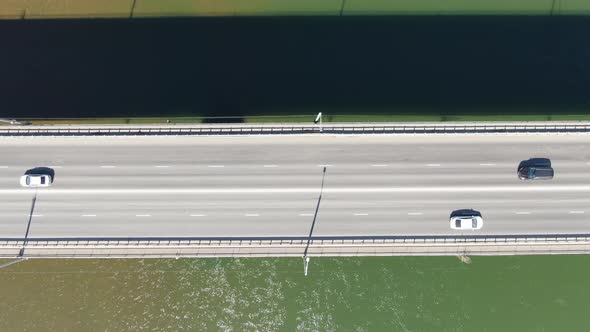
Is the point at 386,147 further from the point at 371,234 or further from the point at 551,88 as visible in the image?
the point at 551,88

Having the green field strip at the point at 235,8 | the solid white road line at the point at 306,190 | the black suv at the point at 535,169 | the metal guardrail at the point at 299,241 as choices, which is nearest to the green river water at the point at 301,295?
the metal guardrail at the point at 299,241

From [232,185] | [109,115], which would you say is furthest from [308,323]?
[109,115]

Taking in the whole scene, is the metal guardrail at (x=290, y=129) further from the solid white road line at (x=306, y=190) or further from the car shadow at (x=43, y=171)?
the solid white road line at (x=306, y=190)

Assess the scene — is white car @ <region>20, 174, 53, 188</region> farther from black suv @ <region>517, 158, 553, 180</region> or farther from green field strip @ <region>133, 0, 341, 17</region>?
black suv @ <region>517, 158, 553, 180</region>

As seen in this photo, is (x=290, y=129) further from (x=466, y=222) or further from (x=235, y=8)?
(x=235, y=8)

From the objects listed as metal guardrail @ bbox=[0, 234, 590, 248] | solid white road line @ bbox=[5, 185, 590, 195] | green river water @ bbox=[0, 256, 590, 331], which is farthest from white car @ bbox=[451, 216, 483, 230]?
green river water @ bbox=[0, 256, 590, 331]

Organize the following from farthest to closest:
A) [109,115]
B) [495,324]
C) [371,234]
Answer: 1. [109,115]
2. [495,324]
3. [371,234]
